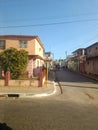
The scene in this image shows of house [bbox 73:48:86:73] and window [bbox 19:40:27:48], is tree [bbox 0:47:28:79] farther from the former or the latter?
house [bbox 73:48:86:73]

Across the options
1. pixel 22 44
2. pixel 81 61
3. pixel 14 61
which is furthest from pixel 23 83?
pixel 81 61

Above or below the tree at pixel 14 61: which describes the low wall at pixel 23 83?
below

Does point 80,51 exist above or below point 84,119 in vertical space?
above

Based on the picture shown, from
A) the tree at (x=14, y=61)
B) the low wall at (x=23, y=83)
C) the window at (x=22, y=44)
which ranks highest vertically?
the window at (x=22, y=44)

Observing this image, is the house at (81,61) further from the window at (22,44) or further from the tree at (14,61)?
the tree at (14,61)

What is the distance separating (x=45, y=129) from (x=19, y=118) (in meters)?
1.80

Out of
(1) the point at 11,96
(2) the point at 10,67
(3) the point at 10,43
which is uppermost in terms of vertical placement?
(3) the point at 10,43

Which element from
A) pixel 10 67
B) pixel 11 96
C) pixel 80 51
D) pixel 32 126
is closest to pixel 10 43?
pixel 10 67

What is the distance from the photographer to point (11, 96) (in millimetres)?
16156

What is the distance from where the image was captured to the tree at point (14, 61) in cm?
2294

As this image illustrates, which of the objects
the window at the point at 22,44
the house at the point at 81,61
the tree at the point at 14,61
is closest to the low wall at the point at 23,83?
the tree at the point at 14,61

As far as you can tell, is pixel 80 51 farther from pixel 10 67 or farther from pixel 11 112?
pixel 11 112

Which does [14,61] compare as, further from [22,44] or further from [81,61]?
[81,61]

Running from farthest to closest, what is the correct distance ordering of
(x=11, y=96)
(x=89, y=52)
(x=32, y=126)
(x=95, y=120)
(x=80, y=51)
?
1. (x=80, y=51)
2. (x=89, y=52)
3. (x=11, y=96)
4. (x=95, y=120)
5. (x=32, y=126)
